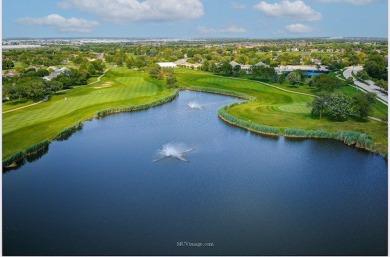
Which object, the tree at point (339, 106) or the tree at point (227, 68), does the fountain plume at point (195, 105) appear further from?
the tree at point (227, 68)

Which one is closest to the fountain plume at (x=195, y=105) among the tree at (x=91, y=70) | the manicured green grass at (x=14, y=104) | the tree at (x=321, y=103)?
the tree at (x=321, y=103)

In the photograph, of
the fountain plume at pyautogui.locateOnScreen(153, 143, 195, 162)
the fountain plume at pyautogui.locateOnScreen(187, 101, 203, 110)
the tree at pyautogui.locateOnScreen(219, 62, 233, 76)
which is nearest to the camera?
the fountain plume at pyautogui.locateOnScreen(153, 143, 195, 162)

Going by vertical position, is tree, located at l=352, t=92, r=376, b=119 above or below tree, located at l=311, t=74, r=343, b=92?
below

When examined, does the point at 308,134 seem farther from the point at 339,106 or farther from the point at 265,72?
the point at 265,72

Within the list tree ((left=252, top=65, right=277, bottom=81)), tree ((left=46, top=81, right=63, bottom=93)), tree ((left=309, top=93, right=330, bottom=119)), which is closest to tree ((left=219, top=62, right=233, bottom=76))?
tree ((left=252, top=65, right=277, bottom=81))

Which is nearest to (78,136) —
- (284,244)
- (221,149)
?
(221,149)

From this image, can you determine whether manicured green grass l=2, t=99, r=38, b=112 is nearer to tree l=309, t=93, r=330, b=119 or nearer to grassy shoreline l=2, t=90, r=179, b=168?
grassy shoreline l=2, t=90, r=179, b=168

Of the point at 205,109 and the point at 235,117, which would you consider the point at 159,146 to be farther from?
the point at 205,109

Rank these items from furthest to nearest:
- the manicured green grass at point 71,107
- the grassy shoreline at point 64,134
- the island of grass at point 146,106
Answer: the island of grass at point 146,106 < the manicured green grass at point 71,107 < the grassy shoreline at point 64,134
